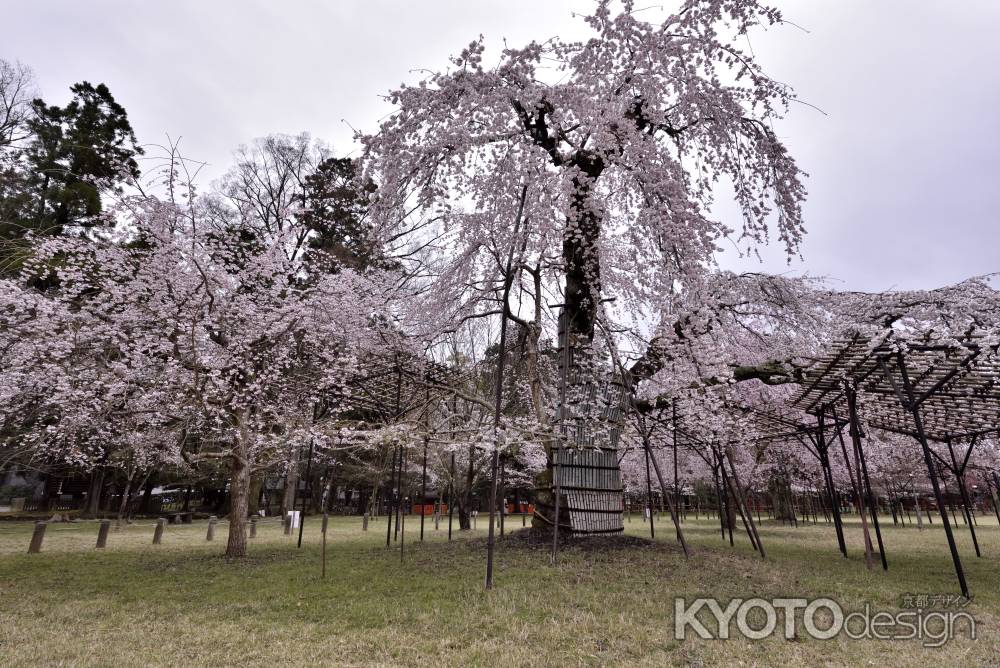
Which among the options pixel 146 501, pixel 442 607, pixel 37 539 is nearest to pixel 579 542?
pixel 442 607

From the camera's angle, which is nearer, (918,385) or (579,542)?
(918,385)

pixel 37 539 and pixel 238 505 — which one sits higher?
pixel 238 505

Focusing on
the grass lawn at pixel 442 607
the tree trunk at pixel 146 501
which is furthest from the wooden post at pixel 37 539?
the tree trunk at pixel 146 501

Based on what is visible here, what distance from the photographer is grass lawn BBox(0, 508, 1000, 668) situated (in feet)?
14.9

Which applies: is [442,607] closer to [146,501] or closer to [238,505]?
[238,505]

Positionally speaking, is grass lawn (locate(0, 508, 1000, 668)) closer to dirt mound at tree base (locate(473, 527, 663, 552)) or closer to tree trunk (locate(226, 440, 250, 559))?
dirt mound at tree base (locate(473, 527, 663, 552))

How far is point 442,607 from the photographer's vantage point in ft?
20.0

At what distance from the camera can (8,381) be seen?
34.5 feet

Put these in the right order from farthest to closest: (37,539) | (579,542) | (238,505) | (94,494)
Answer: (94,494) < (37,539) < (238,505) < (579,542)

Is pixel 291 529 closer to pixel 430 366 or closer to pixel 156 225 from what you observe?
pixel 430 366

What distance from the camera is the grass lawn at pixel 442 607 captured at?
453 centimetres

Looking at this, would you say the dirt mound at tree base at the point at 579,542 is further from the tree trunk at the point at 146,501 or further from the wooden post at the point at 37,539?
the tree trunk at the point at 146,501

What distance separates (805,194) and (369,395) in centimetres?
1068

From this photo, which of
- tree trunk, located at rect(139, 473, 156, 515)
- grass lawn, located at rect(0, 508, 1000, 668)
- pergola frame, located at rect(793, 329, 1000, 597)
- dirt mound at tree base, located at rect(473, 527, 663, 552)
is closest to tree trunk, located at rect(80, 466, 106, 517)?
tree trunk, located at rect(139, 473, 156, 515)
